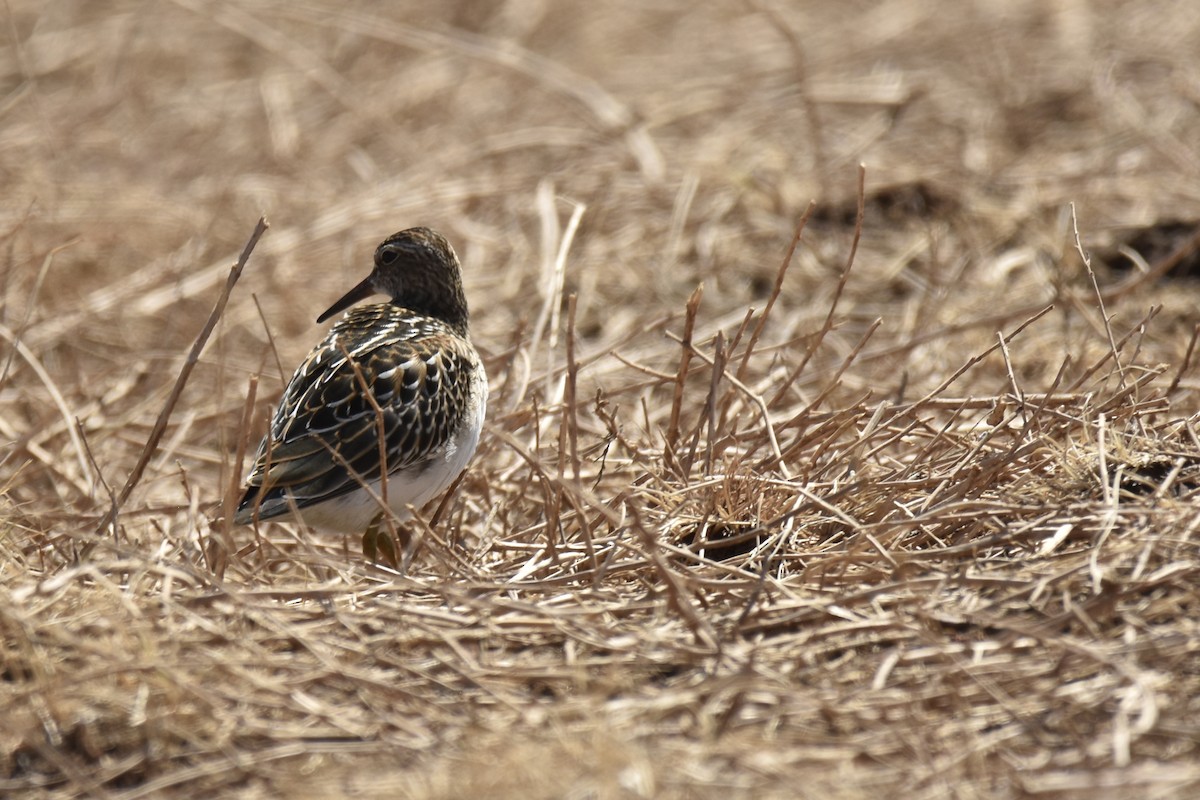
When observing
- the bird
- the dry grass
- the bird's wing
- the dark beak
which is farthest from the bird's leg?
the dark beak

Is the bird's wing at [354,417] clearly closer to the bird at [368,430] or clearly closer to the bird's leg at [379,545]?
the bird at [368,430]

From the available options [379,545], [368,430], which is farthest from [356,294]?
[368,430]

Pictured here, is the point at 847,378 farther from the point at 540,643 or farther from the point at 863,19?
the point at 863,19

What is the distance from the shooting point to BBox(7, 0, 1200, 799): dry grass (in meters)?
3.90

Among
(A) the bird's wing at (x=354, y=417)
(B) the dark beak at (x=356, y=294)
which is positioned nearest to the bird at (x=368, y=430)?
(A) the bird's wing at (x=354, y=417)

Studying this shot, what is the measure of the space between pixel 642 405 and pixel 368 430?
1.32m

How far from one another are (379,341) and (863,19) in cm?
837

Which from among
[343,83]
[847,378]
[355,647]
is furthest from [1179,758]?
[343,83]

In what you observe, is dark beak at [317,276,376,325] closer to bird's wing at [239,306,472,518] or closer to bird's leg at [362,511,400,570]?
bird's wing at [239,306,472,518]

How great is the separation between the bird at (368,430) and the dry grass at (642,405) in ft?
0.74

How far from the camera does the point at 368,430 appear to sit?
17.6ft

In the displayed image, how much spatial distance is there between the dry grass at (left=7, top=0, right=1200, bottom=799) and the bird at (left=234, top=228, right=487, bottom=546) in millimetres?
224

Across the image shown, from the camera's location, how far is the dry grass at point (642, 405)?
3896 mm

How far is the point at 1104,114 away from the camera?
404 inches
